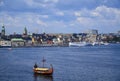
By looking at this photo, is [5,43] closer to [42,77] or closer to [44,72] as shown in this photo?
[44,72]

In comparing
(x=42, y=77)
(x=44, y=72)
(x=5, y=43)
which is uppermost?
(x=5, y=43)

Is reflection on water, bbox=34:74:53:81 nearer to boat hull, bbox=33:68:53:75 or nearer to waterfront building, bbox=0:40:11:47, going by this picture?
boat hull, bbox=33:68:53:75

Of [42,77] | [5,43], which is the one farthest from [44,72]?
A: [5,43]


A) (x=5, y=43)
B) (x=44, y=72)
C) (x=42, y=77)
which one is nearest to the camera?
(x=42, y=77)

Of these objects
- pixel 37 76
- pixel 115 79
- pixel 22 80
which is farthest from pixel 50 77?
pixel 115 79

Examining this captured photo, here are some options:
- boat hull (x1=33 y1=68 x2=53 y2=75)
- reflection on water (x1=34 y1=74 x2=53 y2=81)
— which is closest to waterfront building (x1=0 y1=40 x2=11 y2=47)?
boat hull (x1=33 y1=68 x2=53 y2=75)

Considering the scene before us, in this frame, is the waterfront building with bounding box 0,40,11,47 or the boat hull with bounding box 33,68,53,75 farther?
the waterfront building with bounding box 0,40,11,47

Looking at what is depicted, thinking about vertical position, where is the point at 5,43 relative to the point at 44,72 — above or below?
above

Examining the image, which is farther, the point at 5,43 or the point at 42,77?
the point at 5,43

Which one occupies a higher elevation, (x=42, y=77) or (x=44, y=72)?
(x=44, y=72)

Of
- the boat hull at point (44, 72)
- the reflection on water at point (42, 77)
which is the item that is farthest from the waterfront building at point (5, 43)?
the reflection on water at point (42, 77)

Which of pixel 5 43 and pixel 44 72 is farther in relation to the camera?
pixel 5 43

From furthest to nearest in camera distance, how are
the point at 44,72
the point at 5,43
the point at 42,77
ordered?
the point at 5,43
the point at 44,72
the point at 42,77

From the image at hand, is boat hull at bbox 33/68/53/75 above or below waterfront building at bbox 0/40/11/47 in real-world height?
below
